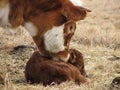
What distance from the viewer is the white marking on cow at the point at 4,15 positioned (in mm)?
6046

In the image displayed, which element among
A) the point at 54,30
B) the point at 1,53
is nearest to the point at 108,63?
the point at 1,53

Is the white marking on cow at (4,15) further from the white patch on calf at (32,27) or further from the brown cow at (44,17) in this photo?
the white patch on calf at (32,27)

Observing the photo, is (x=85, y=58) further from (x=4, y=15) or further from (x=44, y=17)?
(x=4, y=15)

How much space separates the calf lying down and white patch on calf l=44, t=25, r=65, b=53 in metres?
0.32

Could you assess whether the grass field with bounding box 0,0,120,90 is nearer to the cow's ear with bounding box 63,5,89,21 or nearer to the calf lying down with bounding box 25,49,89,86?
the calf lying down with bounding box 25,49,89,86

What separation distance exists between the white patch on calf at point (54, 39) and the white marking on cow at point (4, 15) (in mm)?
612

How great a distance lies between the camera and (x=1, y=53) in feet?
30.3

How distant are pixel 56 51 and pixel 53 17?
1.89 ft

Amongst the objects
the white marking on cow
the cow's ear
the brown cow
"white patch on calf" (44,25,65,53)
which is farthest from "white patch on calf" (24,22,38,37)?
the cow's ear

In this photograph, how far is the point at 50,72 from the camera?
6.74 m

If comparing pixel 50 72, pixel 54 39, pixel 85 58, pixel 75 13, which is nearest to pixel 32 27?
pixel 54 39

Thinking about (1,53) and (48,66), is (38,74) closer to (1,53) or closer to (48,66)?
(48,66)

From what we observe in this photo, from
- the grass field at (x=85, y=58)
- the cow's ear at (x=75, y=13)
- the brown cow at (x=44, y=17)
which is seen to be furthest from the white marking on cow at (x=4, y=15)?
the cow's ear at (x=75, y=13)

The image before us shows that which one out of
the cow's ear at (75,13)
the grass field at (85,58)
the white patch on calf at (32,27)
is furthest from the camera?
the grass field at (85,58)
